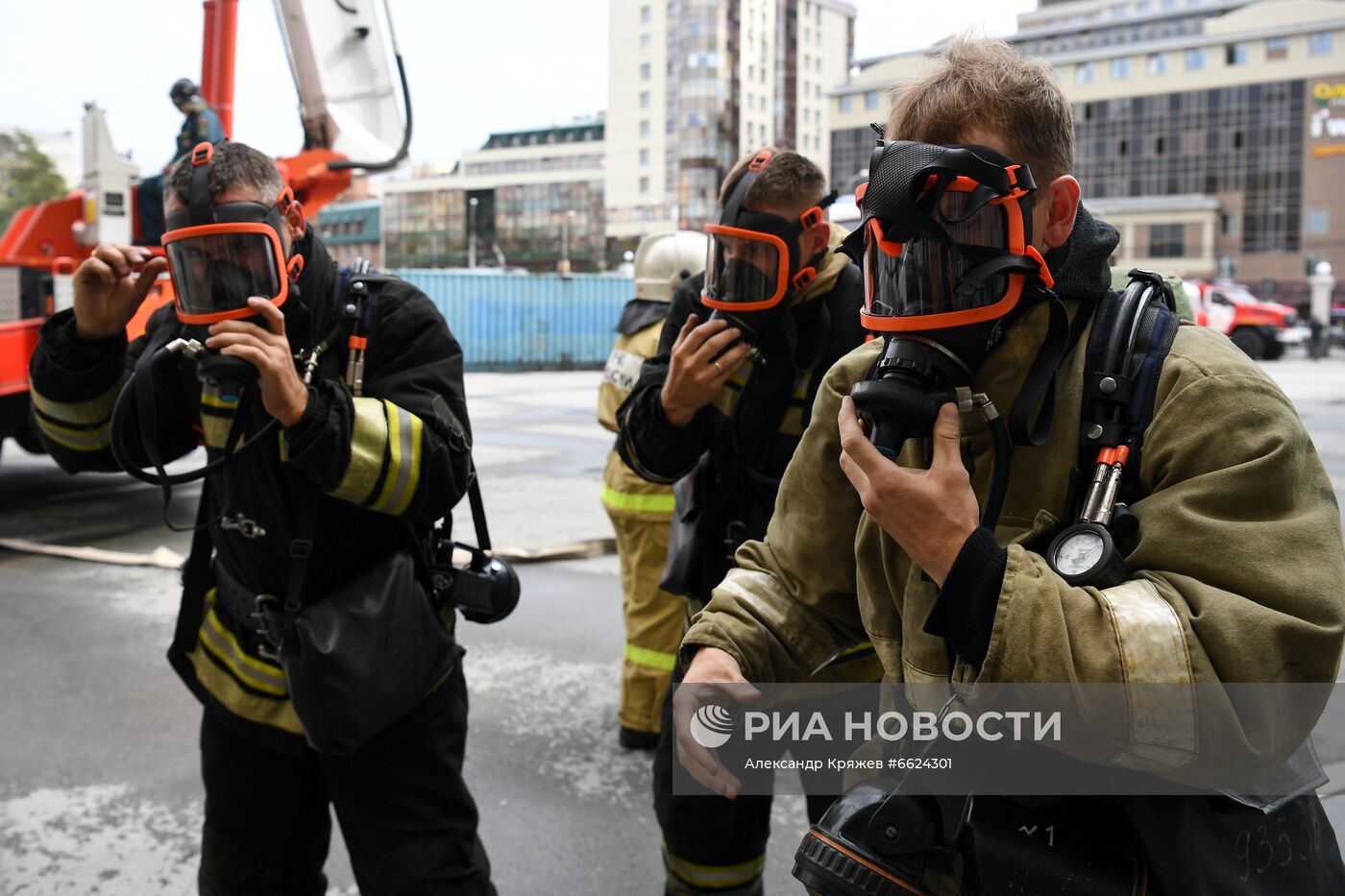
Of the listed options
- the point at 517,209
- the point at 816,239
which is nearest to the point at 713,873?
the point at 816,239

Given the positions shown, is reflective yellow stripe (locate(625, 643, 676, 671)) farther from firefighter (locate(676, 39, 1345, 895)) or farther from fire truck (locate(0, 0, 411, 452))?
fire truck (locate(0, 0, 411, 452))

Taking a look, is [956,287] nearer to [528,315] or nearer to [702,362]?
[702,362]

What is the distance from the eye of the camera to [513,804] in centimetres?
362

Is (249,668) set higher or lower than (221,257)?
lower

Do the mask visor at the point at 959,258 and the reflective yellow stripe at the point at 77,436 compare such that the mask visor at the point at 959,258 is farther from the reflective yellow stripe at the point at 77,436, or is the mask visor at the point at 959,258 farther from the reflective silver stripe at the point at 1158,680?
the reflective yellow stripe at the point at 77,436

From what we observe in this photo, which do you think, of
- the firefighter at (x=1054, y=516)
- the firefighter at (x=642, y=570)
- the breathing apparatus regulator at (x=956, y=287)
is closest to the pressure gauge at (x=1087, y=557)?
the firefighter at (x=1054, y=516)

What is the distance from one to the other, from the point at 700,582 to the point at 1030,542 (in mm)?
1497

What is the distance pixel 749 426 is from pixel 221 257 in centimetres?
123

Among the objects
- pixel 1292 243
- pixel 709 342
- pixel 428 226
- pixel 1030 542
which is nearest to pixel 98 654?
pixel 709 342

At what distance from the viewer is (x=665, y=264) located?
4.50m

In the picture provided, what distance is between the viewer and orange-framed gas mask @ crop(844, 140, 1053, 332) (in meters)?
1.36

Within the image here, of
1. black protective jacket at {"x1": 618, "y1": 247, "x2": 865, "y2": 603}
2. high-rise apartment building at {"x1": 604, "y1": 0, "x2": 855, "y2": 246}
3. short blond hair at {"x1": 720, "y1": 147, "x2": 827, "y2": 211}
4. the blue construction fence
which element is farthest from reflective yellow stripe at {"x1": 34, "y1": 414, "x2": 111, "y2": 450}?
high-rise apartment building at {"x1": 604, "y1": 0, "x2": 855, "y2": 246}

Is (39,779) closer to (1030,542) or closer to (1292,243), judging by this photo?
(1030,542)

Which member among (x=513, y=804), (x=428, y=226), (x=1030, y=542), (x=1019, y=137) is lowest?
(x=513, y=804)
